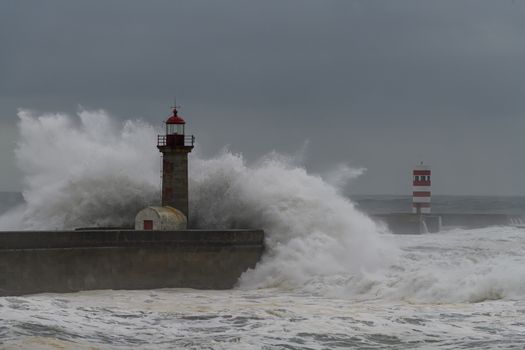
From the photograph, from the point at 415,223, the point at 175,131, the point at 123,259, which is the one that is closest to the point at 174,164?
the point at 175,131

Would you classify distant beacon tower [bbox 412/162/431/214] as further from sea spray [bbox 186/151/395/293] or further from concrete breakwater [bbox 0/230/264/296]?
concrete breakwater [bbox 0/230/264/296]

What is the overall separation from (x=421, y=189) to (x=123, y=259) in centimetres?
1314

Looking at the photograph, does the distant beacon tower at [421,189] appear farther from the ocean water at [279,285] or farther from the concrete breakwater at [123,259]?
the concrete breakwater at [123,259]

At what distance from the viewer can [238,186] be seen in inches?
674

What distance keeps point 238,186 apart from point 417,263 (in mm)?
3124

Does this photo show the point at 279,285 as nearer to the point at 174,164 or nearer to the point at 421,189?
the point at 174,164

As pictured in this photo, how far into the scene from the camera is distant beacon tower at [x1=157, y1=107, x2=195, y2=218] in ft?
52.5

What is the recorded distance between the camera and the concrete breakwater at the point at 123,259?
13.3m

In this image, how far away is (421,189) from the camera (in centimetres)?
2603

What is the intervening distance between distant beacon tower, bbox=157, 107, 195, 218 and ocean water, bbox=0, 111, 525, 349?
101 centimetres

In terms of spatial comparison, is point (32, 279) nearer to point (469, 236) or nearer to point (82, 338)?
point (82, 338)

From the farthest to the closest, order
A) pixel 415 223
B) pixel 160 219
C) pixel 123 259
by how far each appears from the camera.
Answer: pixel 415 223 < pixel 160 219 < pixel 123 259

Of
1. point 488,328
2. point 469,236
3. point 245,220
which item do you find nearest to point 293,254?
point 245,220

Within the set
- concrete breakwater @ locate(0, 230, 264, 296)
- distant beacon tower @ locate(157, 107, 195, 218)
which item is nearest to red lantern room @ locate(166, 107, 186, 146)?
distant beacon tower @ locate(157, 107, 195, 218)
